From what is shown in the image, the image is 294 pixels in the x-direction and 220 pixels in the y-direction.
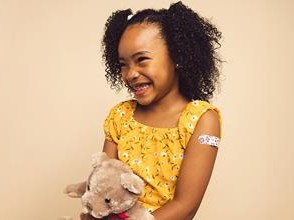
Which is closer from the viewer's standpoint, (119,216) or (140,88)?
(119,216)

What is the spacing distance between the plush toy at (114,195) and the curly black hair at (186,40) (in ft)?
1.05

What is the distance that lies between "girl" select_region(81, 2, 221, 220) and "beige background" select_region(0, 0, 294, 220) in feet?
1.55

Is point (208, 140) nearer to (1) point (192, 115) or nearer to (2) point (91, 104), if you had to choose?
(1) point (192, 115)

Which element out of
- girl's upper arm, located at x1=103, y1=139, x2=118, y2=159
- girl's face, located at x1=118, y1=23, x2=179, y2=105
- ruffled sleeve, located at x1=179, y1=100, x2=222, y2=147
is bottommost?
girl's upper arm, located at x1=103, y1=139, x2=118, y2=159

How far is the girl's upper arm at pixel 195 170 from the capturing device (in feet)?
2.84

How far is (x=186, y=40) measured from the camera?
0.96 m

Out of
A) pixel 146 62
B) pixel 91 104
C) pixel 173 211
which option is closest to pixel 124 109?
pixel 146 62

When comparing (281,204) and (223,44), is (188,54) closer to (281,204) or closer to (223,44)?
(223,44)


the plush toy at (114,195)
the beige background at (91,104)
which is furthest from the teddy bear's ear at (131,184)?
the beige background at (91,104)

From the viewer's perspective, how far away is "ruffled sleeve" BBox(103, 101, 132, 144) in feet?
3.37

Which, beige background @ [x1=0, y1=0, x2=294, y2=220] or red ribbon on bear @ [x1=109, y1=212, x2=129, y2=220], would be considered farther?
beige background @ [x1=0, y1=0, x2=294, y2=220]

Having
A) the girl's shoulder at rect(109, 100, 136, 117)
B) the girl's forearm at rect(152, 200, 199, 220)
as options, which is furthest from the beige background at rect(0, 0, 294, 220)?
the girl's forearm at rect(152, 200, 199, 220)

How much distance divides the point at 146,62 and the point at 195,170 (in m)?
0.27

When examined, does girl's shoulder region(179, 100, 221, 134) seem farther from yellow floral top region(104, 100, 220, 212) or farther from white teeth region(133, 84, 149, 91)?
white teeth region(133, 84, 149, 91)
